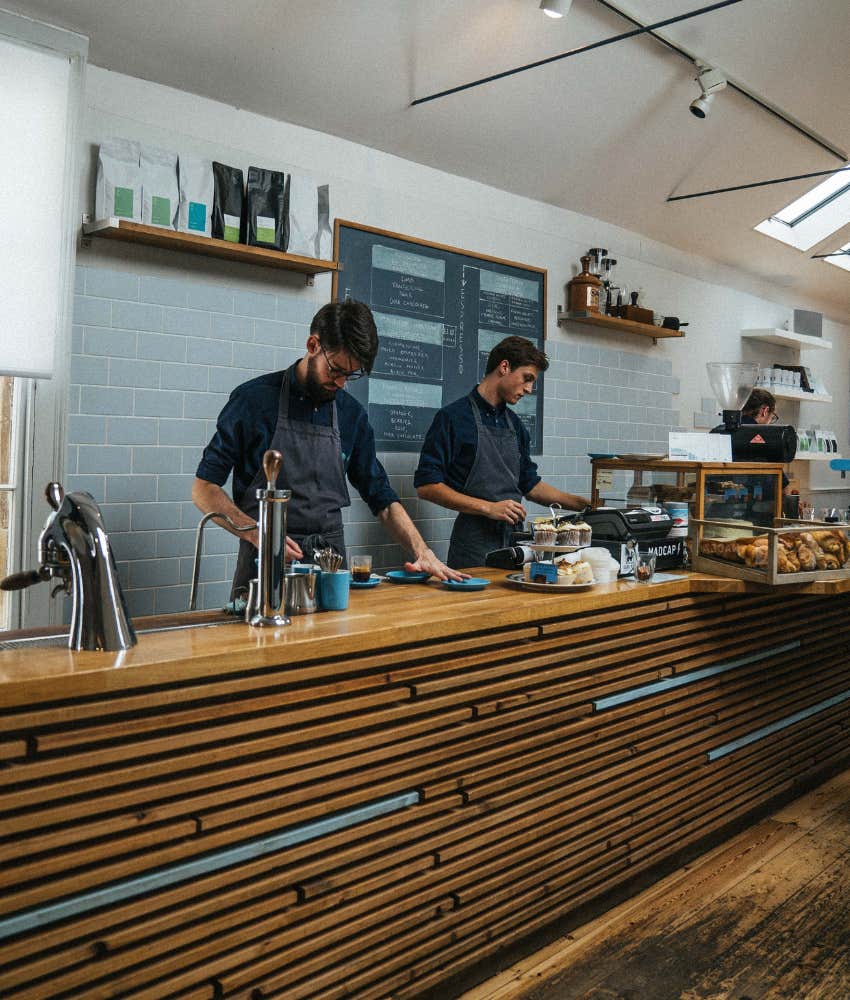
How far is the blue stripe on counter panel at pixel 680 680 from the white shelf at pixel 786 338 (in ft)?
12.9

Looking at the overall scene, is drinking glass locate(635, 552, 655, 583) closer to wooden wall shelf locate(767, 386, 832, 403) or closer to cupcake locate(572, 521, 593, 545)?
cupcake locate(572, 521, 593, 545)

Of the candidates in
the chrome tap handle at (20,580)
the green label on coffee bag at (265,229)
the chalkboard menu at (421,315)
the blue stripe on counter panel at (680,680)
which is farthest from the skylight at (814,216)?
the chrome tap handle at (20,580)

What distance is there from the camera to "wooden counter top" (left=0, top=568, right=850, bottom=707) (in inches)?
62.8

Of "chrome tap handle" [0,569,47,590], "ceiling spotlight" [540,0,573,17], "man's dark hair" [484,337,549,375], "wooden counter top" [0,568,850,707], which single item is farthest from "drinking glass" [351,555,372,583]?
"ceiling spotlight" [540,0,573,17]

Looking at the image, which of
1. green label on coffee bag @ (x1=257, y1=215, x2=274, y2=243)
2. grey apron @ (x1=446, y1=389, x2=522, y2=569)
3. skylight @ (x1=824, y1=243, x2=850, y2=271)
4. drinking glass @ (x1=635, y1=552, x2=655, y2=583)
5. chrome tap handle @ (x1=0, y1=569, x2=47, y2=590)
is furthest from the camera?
skylight @ (x1=824, y1=243, x2=850, y2=271)

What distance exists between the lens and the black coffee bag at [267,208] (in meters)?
3.65

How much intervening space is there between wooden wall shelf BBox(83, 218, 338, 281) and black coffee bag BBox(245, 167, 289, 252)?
0.15 ft

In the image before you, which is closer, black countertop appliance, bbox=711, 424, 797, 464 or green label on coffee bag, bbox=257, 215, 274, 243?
green label on coffee bag, bbox=257, 215, 274, 243

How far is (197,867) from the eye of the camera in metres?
1.74

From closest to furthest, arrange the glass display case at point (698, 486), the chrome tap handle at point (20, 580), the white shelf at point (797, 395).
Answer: the chrome tap handle at point (20, 580), the glass display case at point (698, 486), the white shelf at point (797, 395)

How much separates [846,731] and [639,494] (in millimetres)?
1427

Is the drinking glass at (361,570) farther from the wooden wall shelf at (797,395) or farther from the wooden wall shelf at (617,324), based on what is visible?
the wooden wall shelf at (797,395)

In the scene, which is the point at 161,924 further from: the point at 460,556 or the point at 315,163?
the point at 315,163

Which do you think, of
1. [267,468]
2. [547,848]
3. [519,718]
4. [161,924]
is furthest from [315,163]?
[161,924]
